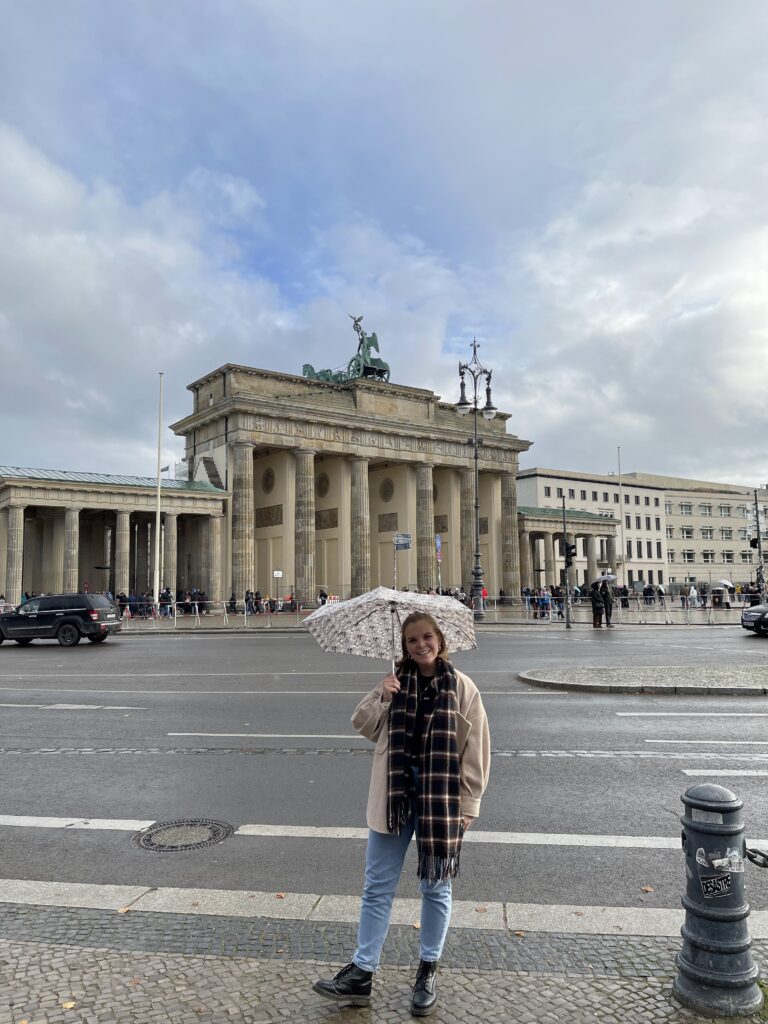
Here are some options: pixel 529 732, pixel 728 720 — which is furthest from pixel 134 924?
pixel 728 720

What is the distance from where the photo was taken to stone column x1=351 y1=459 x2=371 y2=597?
55219 millimetres

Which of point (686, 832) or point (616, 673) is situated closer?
point (686, 832)

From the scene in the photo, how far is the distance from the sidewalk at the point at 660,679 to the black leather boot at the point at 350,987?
10105 mm

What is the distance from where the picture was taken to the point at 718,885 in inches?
134

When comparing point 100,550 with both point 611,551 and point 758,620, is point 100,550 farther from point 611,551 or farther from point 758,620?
point 611,551

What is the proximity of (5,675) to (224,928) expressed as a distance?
14.6 meters

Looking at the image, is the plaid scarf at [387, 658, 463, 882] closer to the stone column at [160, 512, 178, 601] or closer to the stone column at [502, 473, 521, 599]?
the stone column at [160, 512, 178, 601]

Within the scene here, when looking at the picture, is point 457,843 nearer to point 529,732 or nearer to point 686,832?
point 686,832

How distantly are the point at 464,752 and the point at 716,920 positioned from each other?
128 centimetres

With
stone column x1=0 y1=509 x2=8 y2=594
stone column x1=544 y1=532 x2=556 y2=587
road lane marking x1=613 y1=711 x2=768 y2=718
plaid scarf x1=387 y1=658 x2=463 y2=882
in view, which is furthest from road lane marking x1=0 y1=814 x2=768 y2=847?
stone column x1=544 y1=532 x2=556 y2=587

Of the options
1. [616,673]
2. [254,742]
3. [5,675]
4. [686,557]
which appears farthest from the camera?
[686,557]

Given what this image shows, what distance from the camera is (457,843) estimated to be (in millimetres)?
3484

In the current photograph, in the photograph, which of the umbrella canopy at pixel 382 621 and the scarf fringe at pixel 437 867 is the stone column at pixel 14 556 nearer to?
the umbrella canopy at pixel 382 621

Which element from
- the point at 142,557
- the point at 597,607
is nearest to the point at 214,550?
the point at 142,557
